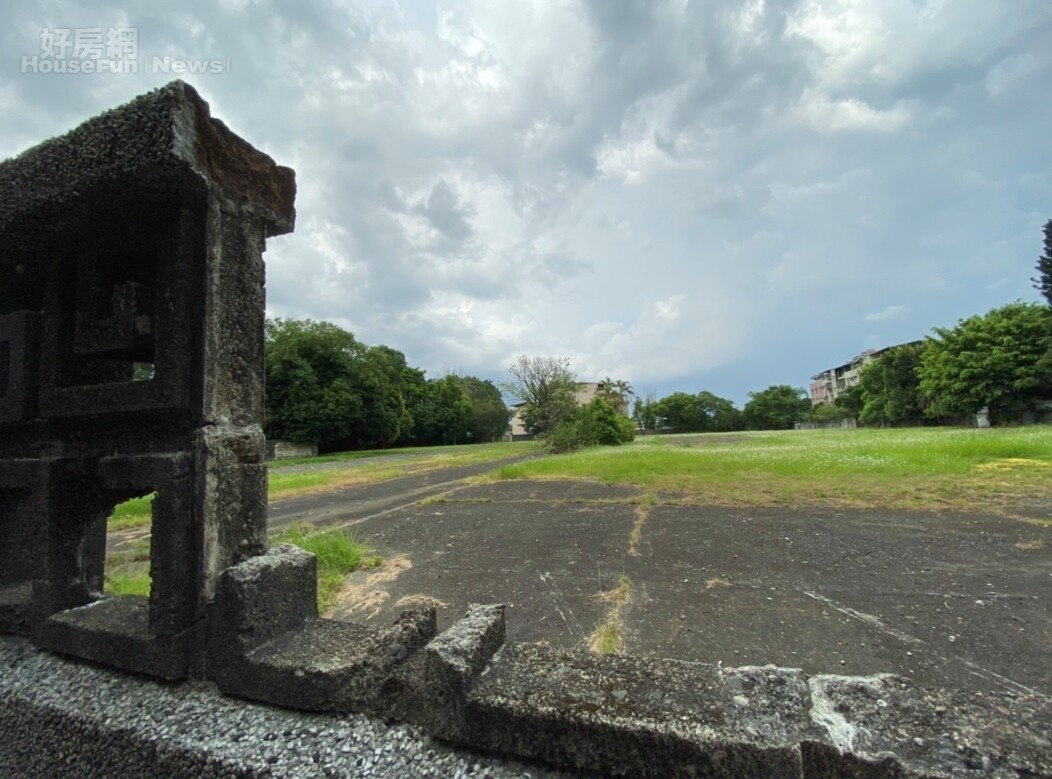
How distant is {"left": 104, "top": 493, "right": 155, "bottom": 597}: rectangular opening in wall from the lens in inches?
151

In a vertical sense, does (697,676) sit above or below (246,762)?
above

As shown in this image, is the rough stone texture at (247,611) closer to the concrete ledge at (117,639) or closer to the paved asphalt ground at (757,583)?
the concrete ledge at (117,639)

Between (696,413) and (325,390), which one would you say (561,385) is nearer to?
(325,390)

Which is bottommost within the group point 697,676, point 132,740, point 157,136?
point 132,740

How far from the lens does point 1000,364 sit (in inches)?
1241

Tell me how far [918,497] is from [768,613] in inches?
241

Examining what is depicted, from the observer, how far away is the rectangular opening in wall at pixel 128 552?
384 cm

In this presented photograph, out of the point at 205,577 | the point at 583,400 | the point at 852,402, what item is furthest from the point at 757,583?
the point at 852,402

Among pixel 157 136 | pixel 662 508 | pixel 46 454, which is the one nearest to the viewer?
pixel 157 136

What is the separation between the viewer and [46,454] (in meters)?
2.02

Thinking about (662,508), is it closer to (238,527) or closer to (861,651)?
(861,651)

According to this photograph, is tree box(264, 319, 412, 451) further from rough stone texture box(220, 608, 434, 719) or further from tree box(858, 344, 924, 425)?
tree box(858, 344, 924, 425)

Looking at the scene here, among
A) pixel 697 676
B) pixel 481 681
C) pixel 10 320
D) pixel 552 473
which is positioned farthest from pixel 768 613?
pixel 552 473

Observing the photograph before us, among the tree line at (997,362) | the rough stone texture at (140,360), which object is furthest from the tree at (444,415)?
the rough stone texture at (140,360)
